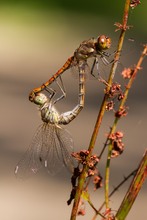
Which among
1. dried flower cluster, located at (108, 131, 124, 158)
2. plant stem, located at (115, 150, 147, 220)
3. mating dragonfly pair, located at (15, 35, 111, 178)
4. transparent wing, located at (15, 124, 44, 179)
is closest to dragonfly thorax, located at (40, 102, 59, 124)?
mating dragonfly pair, located at (15, 35, 111, 178)

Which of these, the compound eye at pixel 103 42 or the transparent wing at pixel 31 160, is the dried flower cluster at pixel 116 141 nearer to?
the compound eye at pixel 103 42

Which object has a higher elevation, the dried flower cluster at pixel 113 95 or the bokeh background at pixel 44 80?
the bokeh background at pixel 44 80


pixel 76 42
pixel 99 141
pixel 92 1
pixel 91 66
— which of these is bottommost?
pixel 91 66

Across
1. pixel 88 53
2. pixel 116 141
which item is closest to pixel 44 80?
pixel 88 53

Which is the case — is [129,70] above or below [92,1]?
below

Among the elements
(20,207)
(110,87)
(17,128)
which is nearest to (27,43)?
(17,128)

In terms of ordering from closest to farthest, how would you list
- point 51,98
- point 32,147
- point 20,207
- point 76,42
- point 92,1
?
1. point 51,98
2. point 32,147
3. point 20,207
4. point 76,42
5. point 92,1

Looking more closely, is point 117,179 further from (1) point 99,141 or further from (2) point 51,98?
(2) point 51,98

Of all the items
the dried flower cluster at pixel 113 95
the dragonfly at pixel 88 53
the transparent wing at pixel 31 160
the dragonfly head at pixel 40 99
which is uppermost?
the dragonfly at pixel 88 53

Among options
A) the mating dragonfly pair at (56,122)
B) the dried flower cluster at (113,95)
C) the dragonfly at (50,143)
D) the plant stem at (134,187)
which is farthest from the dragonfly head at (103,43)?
the plant stem at (134,187)
